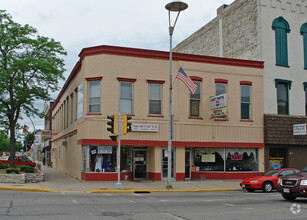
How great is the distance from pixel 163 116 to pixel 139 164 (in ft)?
11.6

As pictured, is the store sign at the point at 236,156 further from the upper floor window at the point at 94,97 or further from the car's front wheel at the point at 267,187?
the upper floor window at the point at 94,97

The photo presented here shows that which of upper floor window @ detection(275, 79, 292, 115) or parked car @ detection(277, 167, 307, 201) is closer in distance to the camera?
parked car @ detection(277, 167, 307, 201)

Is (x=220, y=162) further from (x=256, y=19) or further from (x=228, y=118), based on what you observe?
(x=256, y=19)

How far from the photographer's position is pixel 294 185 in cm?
1361

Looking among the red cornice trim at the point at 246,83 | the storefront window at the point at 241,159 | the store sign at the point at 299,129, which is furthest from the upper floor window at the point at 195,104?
the store sign at the point at 299,129

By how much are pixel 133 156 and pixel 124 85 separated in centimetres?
464

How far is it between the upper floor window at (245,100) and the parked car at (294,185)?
11.8 m

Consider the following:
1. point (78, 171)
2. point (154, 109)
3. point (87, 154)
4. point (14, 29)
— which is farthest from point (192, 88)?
point (14, 29)

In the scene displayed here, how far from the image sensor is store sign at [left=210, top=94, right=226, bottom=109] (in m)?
23.1

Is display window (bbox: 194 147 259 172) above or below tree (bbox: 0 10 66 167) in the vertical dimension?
below

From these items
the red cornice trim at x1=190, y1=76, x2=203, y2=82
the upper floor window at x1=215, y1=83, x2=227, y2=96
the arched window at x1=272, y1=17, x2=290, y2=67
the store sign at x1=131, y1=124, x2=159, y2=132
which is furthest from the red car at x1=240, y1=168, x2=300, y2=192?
the arched window at x1=272, y1=17, x2=290, y2=67

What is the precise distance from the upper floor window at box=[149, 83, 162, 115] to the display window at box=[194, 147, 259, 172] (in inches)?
154

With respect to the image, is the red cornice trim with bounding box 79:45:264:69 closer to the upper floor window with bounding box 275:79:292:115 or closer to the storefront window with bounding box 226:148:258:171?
the upper floor window with bounding box 275:79:292:115

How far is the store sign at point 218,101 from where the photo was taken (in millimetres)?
23078
